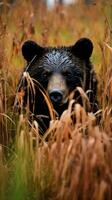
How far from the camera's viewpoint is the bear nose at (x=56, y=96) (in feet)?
20.4

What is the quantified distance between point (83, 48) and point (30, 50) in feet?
1.63

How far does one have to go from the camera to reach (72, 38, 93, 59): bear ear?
22.3ft

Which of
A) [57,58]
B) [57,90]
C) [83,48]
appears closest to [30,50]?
[57,58]

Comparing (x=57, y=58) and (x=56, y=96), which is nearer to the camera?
(x=56, y=96)

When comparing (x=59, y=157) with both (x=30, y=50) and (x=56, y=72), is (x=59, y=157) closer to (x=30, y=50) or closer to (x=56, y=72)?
(x=56, y=72)

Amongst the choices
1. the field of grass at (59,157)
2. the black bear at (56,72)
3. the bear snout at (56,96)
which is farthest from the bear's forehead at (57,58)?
the bear snout at (56,96)

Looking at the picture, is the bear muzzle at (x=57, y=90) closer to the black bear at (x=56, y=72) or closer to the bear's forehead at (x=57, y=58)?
the black bear at (x=56, y=72)

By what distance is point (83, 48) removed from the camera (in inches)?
269

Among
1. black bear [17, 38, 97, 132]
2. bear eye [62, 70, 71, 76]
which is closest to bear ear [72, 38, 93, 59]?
black bear [17, 38, 97, 132]

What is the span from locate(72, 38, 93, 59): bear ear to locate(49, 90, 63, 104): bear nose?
0.72m

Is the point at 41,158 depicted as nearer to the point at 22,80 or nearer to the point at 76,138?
the point at 76,138

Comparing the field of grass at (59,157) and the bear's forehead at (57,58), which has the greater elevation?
the bear's forehead at (57,58)

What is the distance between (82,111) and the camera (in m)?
5.30

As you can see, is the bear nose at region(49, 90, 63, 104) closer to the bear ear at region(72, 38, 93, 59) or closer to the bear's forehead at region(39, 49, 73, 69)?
the bear's forehead at region(39, 49, 73, 69)
